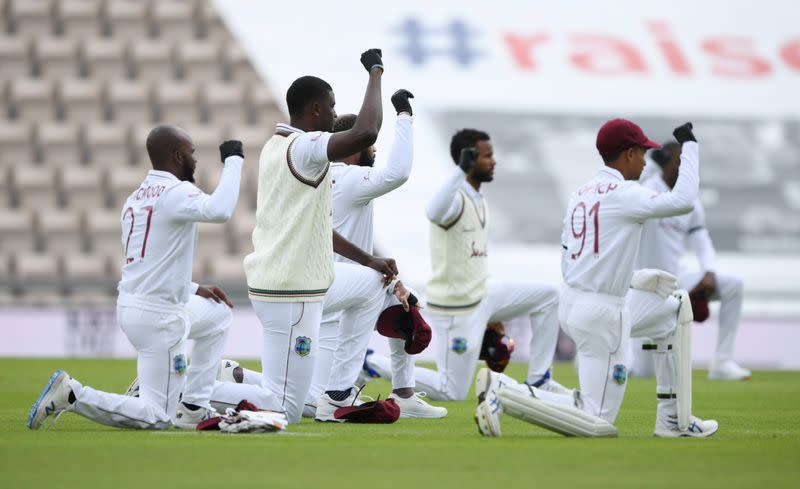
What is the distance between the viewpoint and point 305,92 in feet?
24.6

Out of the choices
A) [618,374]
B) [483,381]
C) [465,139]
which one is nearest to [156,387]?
[483,381]

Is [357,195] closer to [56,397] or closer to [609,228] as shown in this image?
[609,228]

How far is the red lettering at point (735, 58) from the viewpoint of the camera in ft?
79.0

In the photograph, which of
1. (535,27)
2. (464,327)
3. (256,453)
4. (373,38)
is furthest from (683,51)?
(256,453)

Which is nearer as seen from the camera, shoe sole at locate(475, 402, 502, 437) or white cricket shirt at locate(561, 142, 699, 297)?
shoe sole at locate(475, 402, 502, 437)

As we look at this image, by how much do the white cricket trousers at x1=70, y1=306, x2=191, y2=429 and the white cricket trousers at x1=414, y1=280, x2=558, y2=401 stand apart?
131 inches

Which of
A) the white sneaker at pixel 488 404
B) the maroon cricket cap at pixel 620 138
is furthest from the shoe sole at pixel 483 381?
the maroon cricket cap at pixel 620 138

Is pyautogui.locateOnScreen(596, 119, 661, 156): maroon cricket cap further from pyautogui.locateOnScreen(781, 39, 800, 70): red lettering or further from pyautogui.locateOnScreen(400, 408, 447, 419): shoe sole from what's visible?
pyautogui.locateOnScreen(781, 39, 800, 70): red lettering

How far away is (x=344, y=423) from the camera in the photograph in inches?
319

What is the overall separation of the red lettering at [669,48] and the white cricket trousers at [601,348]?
56.5 feet

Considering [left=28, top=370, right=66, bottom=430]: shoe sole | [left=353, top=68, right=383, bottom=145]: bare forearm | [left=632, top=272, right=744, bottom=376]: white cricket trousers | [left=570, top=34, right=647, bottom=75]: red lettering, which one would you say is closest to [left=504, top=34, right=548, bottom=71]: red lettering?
[left=570, top=34, right=647, bottom=75]: red lettering

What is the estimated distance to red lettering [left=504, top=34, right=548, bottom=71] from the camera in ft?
77.3

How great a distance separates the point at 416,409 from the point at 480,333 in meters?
1.81

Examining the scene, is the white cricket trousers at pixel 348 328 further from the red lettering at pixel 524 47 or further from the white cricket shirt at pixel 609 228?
the red lettering at pixel 524 47
